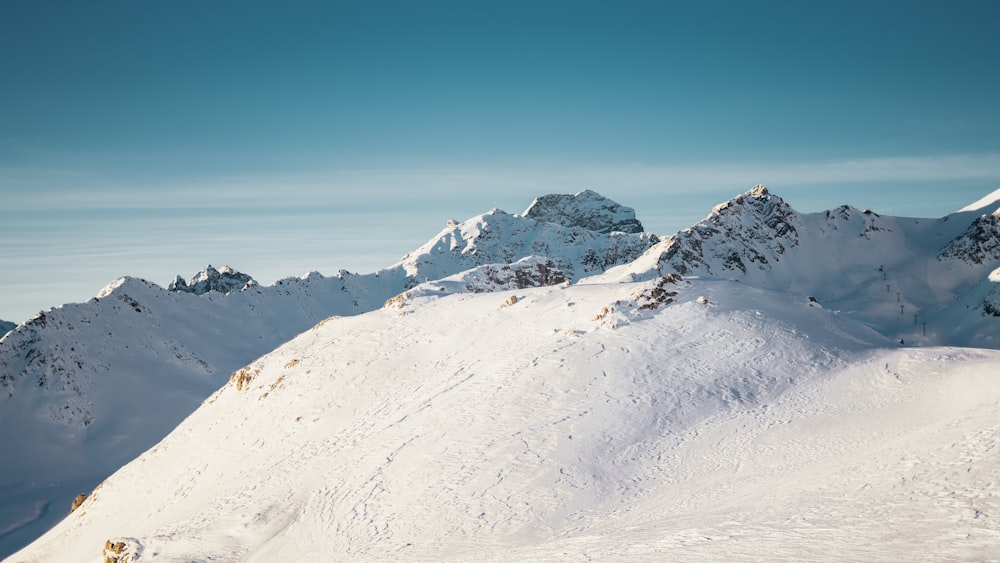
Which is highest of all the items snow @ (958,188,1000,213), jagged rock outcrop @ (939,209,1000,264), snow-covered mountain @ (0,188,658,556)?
snow @ (958,188,1000,213)

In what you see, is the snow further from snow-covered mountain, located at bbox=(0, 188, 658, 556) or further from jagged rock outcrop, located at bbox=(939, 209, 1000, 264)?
snow-covered mountain, located at bbox=(0, 188, 658, 556)

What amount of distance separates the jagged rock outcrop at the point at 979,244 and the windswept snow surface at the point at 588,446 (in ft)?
458

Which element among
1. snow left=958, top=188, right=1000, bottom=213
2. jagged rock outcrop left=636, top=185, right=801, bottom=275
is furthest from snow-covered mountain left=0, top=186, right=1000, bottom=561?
snow left=958, top=188, right=1000, bottom=213

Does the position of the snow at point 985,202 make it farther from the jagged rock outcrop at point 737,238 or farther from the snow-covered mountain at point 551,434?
the snow-covered mountain at point 551,434

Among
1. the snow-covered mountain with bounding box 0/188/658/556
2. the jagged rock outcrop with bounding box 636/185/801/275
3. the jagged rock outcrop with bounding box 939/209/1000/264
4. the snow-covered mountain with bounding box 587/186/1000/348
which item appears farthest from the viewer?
the jagged rock outcrop with bounding box 939/209/1000/264

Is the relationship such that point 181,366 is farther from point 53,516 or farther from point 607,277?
point 607,277

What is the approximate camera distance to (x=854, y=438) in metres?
23.0

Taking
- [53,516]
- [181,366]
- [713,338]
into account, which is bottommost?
[53,516]

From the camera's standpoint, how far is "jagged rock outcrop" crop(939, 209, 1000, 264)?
5522 inches

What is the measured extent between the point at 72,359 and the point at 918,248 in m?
190

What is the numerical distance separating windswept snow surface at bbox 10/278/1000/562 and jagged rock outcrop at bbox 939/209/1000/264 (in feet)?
458

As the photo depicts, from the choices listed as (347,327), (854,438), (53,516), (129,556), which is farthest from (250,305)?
(854,438)

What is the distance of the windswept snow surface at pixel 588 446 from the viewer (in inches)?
666

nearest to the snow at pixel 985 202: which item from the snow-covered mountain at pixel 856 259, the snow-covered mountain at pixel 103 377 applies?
the snow-covered mountain at pixel 856 259
